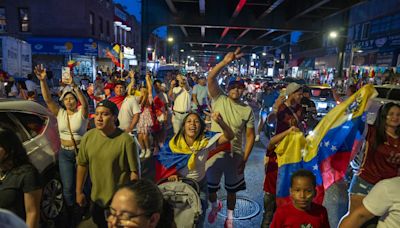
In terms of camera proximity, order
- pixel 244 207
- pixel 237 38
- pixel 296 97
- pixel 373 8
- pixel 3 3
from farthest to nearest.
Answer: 1. pixel 237 38
2. pixel 3 3
3. pixel 373 8
4. pixel 244 207
5. pixel 296 97

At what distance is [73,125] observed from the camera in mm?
4488

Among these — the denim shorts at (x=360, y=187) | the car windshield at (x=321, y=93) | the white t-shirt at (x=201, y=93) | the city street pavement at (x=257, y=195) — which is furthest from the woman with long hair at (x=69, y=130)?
the car windshield at (x=321, y=93)

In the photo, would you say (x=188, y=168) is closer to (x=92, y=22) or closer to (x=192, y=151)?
(x=192, y=151)

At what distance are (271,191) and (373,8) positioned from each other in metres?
24.5

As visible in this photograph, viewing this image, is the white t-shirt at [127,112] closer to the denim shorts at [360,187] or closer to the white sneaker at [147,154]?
the white sneaker at [147,154]

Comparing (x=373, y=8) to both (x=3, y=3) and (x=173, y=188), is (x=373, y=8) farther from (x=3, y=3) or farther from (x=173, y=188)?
(x=3, y=3)

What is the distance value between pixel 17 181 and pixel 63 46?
24265 millimetres

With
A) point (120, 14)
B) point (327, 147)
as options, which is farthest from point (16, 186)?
point (120, 14)

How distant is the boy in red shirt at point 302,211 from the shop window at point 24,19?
2863 cm

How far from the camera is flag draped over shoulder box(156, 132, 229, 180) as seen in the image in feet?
11.7

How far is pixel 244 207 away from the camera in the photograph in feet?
17.0

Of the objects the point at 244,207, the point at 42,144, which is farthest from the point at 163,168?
the point at 244,207

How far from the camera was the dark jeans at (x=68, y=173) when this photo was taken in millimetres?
4215

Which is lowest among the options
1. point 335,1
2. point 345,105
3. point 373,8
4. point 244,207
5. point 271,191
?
point 244,207
